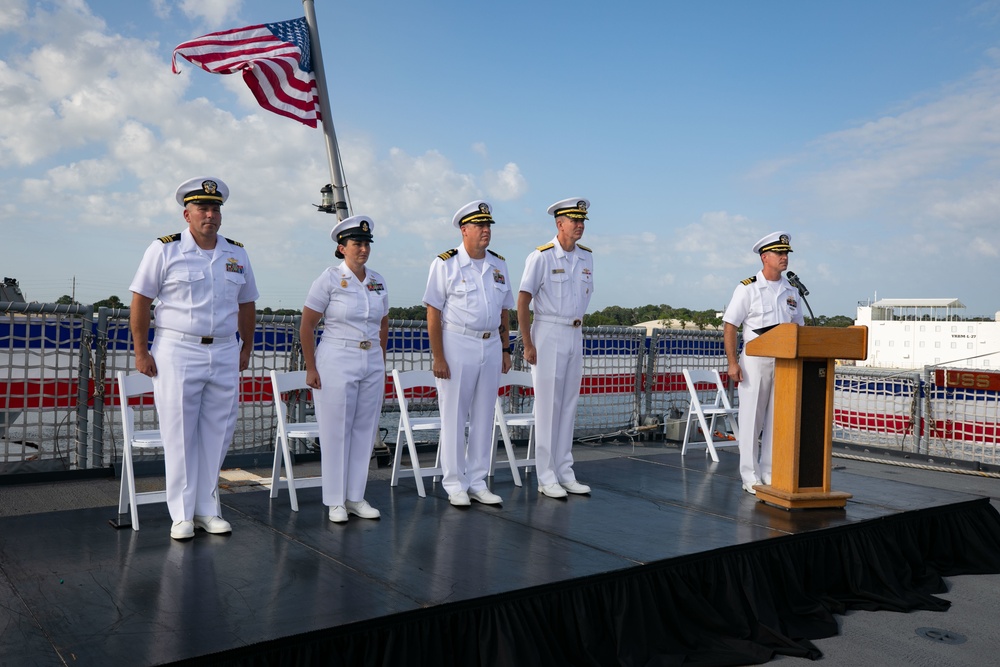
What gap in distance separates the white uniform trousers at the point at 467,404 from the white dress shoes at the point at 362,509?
584 millimetres

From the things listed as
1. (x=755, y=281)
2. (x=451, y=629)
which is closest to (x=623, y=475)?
(x=755, y=281)

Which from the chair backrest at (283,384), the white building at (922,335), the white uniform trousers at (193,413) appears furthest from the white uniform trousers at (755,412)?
the white building at (922,335)

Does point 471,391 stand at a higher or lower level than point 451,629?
higher

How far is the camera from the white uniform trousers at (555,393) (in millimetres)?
5391

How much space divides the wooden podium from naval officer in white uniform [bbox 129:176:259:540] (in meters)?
3.39

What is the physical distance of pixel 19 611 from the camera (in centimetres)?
297

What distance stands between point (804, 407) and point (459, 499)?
234 cm

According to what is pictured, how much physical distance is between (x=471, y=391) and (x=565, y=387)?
29.7 inches

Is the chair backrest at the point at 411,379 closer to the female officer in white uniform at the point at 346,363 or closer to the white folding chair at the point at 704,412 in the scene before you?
the female officer in white uniform at the point at 346,363

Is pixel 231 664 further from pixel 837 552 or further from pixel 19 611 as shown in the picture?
pixel 837 552

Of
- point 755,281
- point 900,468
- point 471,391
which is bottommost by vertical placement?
point 900,468

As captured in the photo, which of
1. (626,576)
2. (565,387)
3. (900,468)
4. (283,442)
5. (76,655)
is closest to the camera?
(76,655)

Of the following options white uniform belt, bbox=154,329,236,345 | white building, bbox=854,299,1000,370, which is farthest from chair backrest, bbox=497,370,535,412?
white building, bbox=854,299,1000,370

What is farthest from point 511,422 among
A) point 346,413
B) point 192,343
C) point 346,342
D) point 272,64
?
point 272,64
